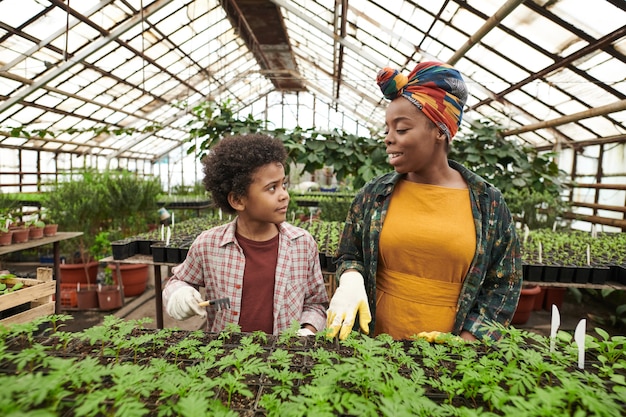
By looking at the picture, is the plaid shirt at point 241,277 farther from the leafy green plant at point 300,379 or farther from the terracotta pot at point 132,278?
the terracotta pot at point 132,278

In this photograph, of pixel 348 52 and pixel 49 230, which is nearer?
pixel 49 230

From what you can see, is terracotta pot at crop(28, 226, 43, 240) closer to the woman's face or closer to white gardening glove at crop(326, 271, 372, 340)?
white gardening glove at crop(326, 271, 372, 340)

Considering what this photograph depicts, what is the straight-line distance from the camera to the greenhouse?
83 cm

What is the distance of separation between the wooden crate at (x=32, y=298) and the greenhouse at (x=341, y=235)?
0.04 ft

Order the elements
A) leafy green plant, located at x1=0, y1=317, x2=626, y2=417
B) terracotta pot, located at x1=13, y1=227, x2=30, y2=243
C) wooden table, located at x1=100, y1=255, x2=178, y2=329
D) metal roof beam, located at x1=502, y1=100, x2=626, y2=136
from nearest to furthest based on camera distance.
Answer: leafy green plant, located at x1=0, y1=317, x2=626, y2=417 < wooden table, located at x1=100, y1=255, x2=178, y2=329 < terracotta pot, located at x1=13, y1=227, x2=30, y2=243 < metal roof beam, located at x1=502, y1=100, x2=626, y2=136

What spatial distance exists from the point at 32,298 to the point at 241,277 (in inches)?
39.5

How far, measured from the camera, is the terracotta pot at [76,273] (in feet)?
15.4

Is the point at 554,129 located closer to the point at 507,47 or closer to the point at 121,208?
the point at 507,47

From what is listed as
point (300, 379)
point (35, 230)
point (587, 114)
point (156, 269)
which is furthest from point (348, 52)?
point (300, 379)

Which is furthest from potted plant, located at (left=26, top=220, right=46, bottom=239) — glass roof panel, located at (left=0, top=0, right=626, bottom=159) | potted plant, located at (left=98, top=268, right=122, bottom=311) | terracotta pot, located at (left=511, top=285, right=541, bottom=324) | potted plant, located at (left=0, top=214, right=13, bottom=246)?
terracotta pot, located at (left=511, top=285, right=541, bottom=324)

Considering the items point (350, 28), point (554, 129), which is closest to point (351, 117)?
point (350, 28)

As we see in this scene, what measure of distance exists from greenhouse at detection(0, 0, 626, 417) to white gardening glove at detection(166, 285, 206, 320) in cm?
1

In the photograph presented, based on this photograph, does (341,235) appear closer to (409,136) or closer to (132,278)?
(409,136)

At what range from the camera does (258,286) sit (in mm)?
1560
